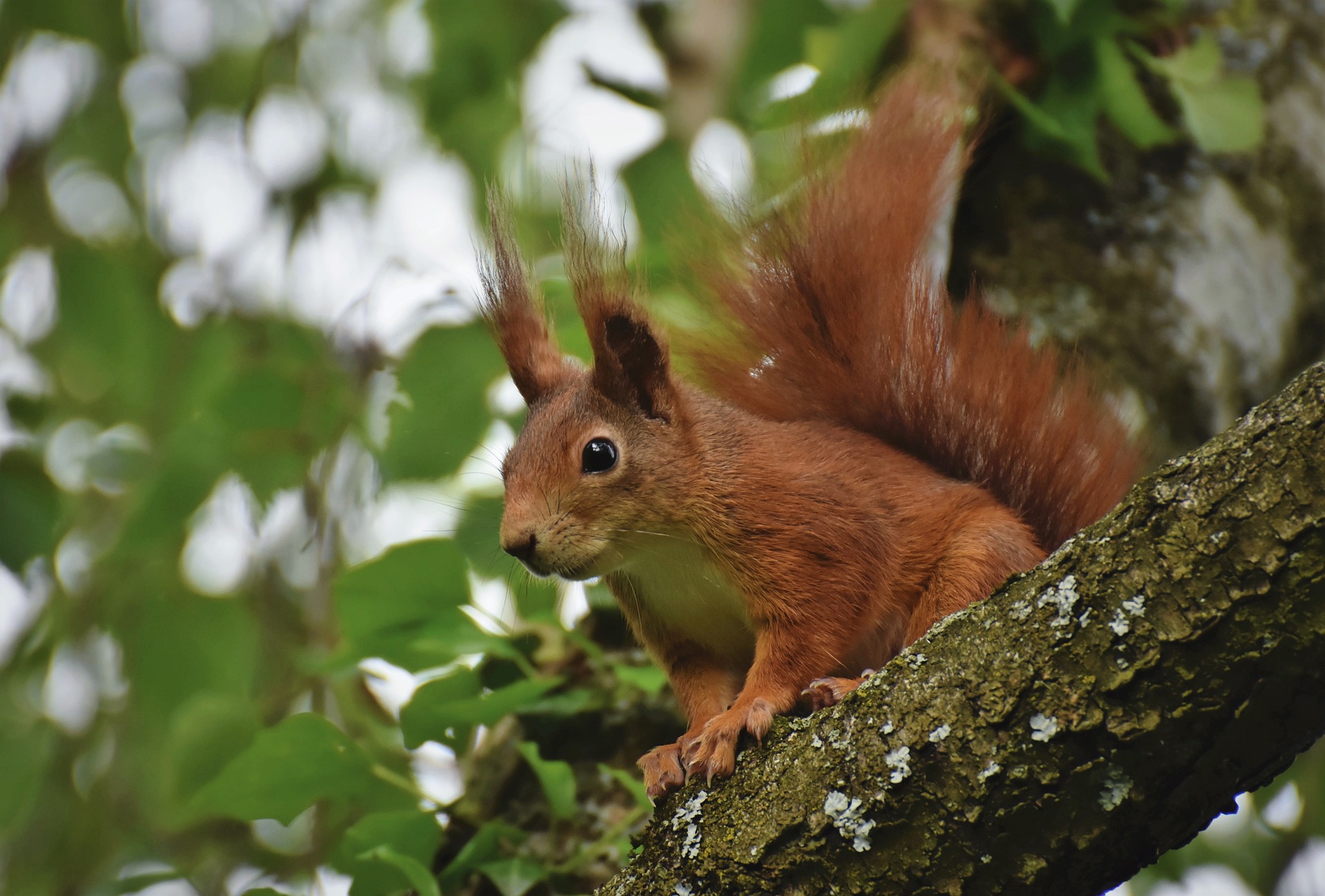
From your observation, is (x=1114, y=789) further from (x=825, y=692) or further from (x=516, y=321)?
(x=516, y=321)

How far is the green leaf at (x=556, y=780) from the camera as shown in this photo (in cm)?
178

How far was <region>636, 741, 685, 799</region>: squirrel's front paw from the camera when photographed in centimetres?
145

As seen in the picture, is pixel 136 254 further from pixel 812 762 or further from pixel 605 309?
pixel 812 762

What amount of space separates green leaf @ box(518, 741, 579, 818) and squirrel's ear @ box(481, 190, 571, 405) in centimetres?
59

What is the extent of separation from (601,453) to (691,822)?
24.2 inches

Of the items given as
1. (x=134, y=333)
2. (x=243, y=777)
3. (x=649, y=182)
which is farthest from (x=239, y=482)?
(x=649, y=182)

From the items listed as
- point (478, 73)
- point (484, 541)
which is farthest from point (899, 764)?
point (478, 73)

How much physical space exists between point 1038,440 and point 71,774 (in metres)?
2.81

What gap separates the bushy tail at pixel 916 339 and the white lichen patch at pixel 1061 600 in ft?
2.23

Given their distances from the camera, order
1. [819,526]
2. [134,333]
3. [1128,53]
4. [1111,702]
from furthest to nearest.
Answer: [134,333], [1128,53], [819,526], [1111,702]

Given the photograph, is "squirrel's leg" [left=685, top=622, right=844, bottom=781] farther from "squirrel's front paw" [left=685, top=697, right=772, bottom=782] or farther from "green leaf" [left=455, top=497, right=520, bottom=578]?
"green leaf" [left=455, top=497, right=520, bottom=578]

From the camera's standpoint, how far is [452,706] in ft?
5.89

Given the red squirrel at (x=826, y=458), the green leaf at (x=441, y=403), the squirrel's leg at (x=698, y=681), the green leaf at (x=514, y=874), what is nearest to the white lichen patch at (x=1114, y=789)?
the red squirrel at (x=826, y=458)

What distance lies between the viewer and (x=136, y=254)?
3172 mm
